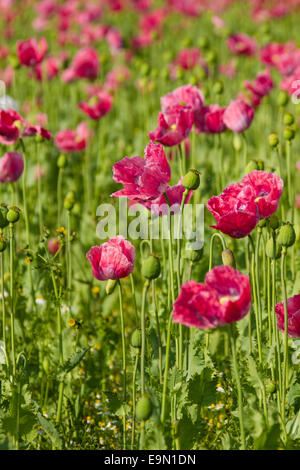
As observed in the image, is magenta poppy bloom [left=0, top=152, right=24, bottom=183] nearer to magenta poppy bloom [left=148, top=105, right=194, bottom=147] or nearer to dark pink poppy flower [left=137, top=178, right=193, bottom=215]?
magenta poppy bloom [left=148, top=105, right=194, bottom=147]

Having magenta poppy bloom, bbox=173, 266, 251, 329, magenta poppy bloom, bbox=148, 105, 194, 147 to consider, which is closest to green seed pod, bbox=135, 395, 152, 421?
magenta poppy bloom, bbox=173, 266, 251, 329

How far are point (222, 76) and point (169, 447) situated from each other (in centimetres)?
377

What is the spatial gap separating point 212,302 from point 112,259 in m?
0.39

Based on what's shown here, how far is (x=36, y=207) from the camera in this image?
314 centimetres

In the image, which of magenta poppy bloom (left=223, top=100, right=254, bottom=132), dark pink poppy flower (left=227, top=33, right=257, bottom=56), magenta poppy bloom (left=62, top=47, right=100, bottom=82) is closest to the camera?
magenta poppy bloom (left=223, top=100, right=254, bottom=132)

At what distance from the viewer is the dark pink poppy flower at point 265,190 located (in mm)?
1451

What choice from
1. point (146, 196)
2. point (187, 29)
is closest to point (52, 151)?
point (146, 196)

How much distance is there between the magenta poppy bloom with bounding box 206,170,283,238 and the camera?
141 cm

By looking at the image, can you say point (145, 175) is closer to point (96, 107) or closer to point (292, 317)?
point (292, 317)

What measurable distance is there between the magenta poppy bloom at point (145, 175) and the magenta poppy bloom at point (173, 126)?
0.28 m

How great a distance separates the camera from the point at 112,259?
1.54 m

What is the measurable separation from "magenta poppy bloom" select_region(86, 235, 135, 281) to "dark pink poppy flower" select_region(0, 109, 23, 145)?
739 mm

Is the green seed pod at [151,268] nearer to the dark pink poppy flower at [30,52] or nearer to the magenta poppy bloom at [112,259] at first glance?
the magenta poppy bloom at [112,259]
